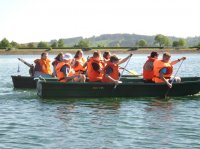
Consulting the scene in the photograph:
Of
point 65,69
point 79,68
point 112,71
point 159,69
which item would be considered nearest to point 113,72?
point 112,71

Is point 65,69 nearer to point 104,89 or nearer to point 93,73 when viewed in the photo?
point 93,73

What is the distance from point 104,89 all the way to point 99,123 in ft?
16.2

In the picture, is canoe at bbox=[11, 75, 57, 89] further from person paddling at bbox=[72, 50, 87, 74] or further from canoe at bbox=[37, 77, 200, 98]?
canoe at bbox=[37, 77, 200, 98]

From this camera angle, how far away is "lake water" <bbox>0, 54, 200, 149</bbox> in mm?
11138

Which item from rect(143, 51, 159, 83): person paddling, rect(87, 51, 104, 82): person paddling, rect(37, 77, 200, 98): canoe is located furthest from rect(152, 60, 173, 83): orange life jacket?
rect(87, 51, 104, 82): person paddling

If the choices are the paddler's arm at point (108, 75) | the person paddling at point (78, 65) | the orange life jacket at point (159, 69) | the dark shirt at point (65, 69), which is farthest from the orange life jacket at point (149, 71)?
the dark shirt at point (65, 69)

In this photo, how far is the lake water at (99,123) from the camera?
1114 centimetres

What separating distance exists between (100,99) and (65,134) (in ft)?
20.5

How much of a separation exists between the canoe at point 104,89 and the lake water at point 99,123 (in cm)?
32

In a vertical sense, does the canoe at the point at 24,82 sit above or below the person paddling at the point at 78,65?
below

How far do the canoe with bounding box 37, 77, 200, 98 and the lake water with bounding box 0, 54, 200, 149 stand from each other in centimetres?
32

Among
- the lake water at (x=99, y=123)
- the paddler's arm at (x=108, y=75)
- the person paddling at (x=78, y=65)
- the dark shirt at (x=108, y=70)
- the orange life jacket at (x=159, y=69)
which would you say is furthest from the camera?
the person paddling at (x=78, y=65)

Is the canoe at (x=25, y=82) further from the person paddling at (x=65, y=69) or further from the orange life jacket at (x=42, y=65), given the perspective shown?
the person paddling at (x=65, y=69)

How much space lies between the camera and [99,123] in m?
13.4
